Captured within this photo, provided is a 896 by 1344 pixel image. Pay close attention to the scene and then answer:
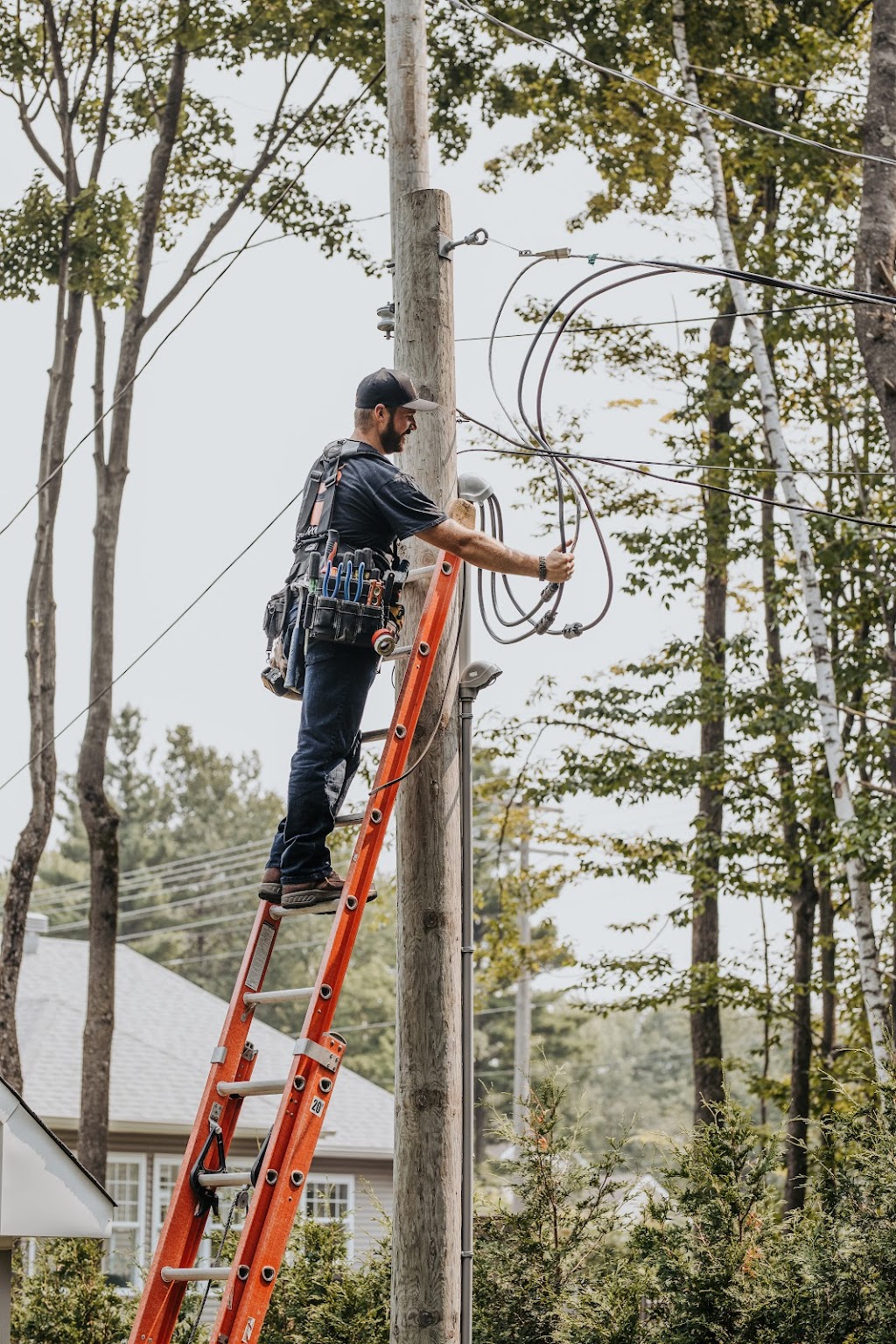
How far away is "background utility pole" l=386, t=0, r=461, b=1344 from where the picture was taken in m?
5.31

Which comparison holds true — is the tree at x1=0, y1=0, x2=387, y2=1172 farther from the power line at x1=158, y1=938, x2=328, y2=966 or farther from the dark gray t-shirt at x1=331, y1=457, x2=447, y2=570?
the power line at x1=158, y1=938, x2=328, y2=966

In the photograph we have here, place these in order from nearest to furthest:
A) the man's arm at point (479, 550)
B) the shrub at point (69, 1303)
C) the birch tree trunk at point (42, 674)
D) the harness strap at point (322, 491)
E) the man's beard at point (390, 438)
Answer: the man's arm at point (479, 550) < the harness strap at point (322, 491) < the man's beard at point (390, 438) < the shrub at point (69, 1303) < the birch tree trunk at point (42, 674)

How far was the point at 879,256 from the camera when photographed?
9.99 m

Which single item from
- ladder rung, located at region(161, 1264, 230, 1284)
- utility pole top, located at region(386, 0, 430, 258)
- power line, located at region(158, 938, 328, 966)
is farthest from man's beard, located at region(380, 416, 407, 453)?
power line, located at region(158, 938, 328, 966)

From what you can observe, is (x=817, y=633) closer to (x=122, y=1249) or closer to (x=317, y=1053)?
(x=317, y=1053)

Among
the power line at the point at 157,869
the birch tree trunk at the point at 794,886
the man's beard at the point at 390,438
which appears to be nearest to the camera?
the man's beard at the point at 390,438

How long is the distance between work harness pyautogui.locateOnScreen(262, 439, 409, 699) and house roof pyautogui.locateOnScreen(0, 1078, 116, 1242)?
89.9 inches

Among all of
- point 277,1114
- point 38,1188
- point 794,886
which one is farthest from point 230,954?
point 277,1114

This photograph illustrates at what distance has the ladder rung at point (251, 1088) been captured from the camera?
4938 millimetres

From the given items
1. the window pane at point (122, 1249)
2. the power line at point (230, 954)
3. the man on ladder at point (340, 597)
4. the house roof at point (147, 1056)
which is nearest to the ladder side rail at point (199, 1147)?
A: the man on ladder at point (340, 597)

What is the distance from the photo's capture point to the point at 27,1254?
59.5 ft

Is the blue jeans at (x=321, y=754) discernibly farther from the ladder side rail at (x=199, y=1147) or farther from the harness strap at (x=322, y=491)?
the harness strap at (x=322, y=491)

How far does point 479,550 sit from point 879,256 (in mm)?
5849

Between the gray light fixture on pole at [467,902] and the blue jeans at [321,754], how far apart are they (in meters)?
0.46
